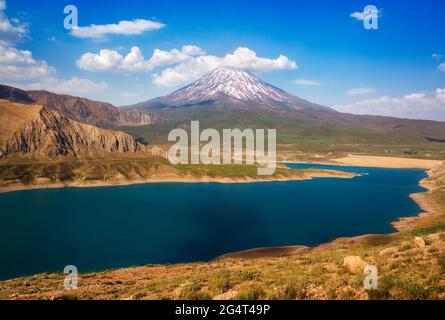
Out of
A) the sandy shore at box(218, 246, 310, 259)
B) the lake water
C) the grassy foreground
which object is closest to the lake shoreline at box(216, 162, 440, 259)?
the sandy shore at box(218, 246, 310, 259)

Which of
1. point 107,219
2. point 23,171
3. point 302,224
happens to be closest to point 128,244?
point 107,219

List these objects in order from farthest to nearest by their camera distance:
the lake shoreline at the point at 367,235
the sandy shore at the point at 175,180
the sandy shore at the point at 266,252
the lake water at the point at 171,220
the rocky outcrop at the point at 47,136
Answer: the rocky outcrop at the point at 47,136, the sandy shore at the point at 175,180, the lake water at the point at 171,220, the lake shoreline at the point at 367,235, the sandy shore at the point at 266,252

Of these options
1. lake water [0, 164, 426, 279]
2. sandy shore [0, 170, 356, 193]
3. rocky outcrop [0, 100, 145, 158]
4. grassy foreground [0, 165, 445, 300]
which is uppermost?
rocky outcrop [0, 100, 145, 158]

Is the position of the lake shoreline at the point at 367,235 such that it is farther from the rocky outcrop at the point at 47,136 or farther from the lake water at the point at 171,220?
the rocky outcrop at the point at 47,136

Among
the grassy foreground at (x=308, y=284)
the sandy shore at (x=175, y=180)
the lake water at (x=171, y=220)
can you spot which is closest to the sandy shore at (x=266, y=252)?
the lake water at (x=171, y=220)

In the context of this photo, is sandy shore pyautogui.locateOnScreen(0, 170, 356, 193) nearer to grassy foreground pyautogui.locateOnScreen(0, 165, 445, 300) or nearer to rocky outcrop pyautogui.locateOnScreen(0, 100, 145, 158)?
rocky outcrop pyautogui.locateOnScreen(0, 100, 145, 158)

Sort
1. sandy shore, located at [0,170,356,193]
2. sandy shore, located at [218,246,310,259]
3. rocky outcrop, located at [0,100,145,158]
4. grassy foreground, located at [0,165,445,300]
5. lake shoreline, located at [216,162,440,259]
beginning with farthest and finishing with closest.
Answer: rocky outcrop, located at [0,100,145,158] → sandy shore, located at [0,170,356,193] → lake shoreline, located at [216,162,440,259] → sandy shore, located at [218,246,310,259] → grassy foreground, located at [0,165,445,300]
